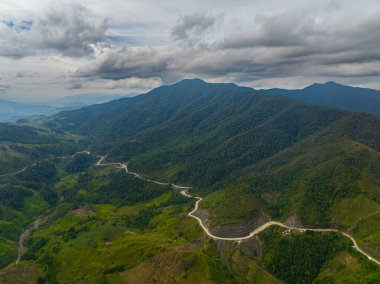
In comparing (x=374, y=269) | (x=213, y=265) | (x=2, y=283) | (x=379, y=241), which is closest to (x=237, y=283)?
(x=213, y=265)

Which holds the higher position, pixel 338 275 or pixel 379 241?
pixel 379 241

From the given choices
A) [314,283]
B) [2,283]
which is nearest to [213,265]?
[314,283]

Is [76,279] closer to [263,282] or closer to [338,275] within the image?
[263,282]

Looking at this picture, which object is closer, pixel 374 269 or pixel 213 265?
pixel 374 269

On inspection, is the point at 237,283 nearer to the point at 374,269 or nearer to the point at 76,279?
the point at 374,269

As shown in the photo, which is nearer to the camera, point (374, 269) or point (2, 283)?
point (374, 269)

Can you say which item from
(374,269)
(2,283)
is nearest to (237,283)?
(374,269)

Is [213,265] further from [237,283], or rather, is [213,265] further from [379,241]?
[379,241]
